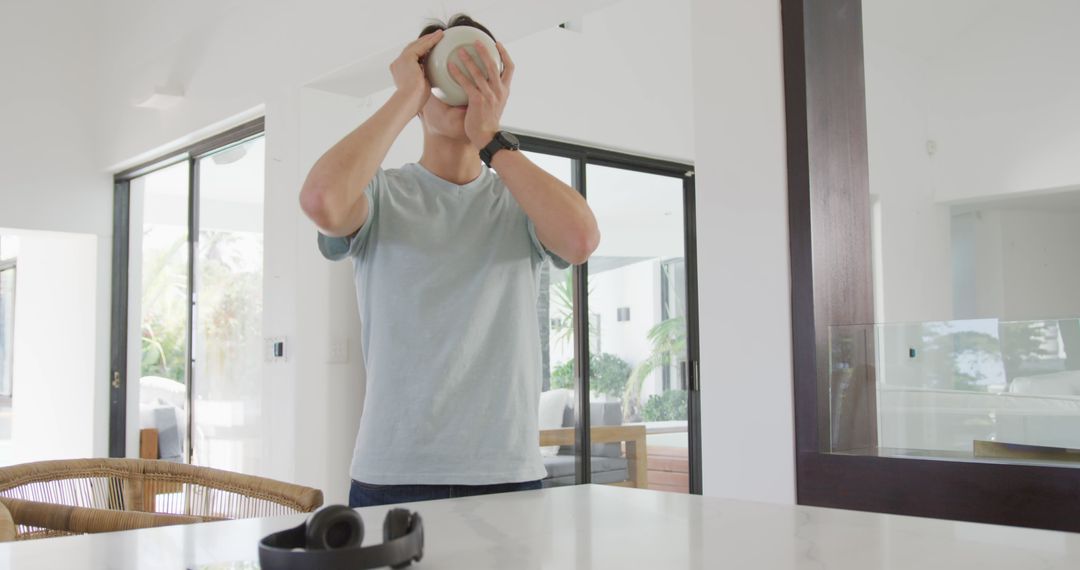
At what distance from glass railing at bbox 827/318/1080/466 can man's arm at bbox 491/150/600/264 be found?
3.43ft

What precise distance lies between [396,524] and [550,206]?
0.69m

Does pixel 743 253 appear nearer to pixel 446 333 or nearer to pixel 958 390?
pixel 958 390

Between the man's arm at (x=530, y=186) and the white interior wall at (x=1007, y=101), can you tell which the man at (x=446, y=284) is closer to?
the man's arm at (x=530, y=186)

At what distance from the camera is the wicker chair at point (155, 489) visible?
1142 millimetres

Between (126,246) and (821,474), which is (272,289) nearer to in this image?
(126,246)

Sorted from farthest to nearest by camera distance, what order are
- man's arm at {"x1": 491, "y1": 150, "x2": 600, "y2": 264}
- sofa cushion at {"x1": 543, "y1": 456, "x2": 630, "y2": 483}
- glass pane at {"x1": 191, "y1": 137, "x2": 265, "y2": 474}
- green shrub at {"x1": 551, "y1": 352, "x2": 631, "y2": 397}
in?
green shrub at {"x1": 551, "y1": 352, "x2": 631, "y2": 397} → sofa cushion at {"x1": 543, "y1": 456, "x2": 630, "y2": 483} → glass pane at {"x1": 191, "y1": 137, "x2": 265, "y2": 474} → man's arm at {"x1": 491, "y1": 150, "x2": 600, "y2": 264}

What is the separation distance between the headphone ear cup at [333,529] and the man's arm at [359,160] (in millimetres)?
668

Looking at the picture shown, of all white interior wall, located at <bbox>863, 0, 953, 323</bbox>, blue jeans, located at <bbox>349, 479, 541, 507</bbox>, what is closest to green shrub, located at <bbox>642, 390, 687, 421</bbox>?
white interior wall, located at <bbox>863, 0, 953, 323</bbox>

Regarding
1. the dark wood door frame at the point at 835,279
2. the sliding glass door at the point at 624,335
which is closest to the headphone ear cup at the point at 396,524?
the dark wood door frame at the point at 835,279

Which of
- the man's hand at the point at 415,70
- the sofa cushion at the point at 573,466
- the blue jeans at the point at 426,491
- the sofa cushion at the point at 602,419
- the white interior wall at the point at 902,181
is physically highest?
the white interior wall at the point at 902,181

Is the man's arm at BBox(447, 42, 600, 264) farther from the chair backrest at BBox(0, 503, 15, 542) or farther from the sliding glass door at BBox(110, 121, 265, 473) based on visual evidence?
the sliding glass door at BBox(110, 121, 265, 473)

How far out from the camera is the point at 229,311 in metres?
4.29

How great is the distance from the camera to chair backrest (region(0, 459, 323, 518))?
114cm

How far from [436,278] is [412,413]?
0.18 meters
